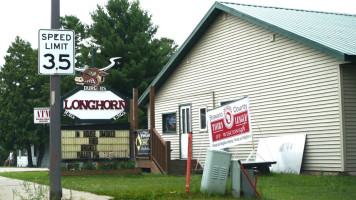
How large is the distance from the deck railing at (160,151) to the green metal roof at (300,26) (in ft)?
18.6

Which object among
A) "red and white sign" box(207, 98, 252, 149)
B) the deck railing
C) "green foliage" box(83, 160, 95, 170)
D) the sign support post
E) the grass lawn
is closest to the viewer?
the sign support post

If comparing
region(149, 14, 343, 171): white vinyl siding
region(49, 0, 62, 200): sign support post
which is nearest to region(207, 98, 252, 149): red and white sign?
region(149, 14, 343, 171): white vinyl siding

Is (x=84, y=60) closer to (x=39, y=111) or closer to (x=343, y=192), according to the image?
(x=39, y=111)

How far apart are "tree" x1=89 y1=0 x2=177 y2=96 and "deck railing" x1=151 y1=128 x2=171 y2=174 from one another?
2337cm

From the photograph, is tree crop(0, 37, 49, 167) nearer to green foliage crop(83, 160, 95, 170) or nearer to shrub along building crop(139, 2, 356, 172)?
shrub along building crop(139, 2, 356, 172)

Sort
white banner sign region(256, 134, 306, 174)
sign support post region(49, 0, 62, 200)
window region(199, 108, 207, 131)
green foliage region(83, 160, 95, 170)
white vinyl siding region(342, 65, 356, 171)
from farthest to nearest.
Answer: window region(199, 108, 207, 131)
green foliage region(83, 160, 95, 170)
white banner sign region(256, 134, 306, 174)
white vinyl siding region(342, 65, 356, 171)
sign support post region(49, 0, 62, 200)

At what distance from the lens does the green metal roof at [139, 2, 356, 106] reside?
17.0 meters

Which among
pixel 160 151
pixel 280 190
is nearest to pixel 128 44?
pixel 160 151

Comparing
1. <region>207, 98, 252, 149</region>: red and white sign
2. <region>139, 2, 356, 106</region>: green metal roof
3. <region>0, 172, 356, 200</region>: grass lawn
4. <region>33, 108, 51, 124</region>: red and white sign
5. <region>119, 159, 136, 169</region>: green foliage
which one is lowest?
<region>0, 172, 356, 200</region>: grass lawn

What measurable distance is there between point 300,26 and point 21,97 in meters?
37.9

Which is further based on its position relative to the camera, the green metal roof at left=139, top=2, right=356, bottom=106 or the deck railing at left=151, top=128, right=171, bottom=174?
the deck railing at left=151, top=128, right=171, bottom=174

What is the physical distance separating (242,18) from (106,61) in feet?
83.1

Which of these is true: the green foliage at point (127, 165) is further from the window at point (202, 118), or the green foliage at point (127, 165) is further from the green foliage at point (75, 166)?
the window at point (202, 118)

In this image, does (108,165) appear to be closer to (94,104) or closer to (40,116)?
(94,104)
